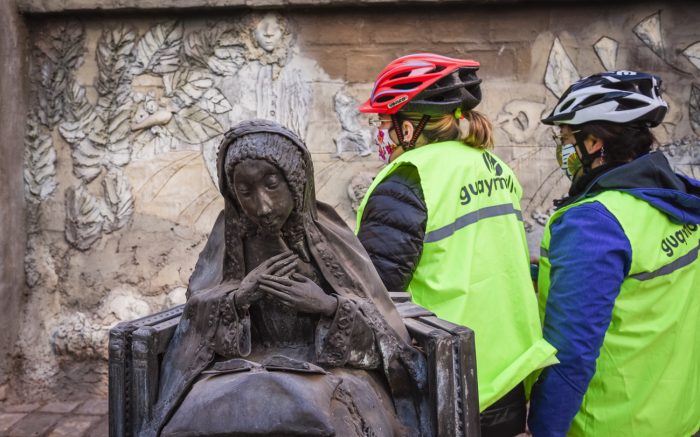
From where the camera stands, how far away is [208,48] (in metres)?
5.46

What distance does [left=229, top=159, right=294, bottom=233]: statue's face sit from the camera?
2.11 metres

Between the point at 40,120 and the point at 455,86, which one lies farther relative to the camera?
the point at 40,120

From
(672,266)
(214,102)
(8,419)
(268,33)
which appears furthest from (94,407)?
(672,266)

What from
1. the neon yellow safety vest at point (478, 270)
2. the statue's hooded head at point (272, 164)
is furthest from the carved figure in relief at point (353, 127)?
the statue's hooded head at point (272, 164)

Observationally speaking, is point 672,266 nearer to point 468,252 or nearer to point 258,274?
point 468,252

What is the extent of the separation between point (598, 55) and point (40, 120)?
4.03 metres

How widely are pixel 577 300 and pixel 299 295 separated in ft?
3.09

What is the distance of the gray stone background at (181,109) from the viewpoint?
5.32 meters

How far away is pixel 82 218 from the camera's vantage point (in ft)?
18.1

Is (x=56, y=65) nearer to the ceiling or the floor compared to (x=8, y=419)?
nearer to the ceiling

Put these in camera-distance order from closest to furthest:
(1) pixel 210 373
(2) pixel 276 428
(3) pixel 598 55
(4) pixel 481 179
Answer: (2) pixel 276 428 < (1) pixel 210 373 < (4) pixel 481 179 < (3) pixel 598 55

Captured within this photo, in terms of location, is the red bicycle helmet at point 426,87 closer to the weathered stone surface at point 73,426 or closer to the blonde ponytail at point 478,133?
the blonde ponytail at point 478,133

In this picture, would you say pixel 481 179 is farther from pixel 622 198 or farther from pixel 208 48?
pixel 208 48

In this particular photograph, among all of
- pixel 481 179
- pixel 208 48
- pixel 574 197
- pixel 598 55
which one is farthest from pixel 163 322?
pixel 598 55
